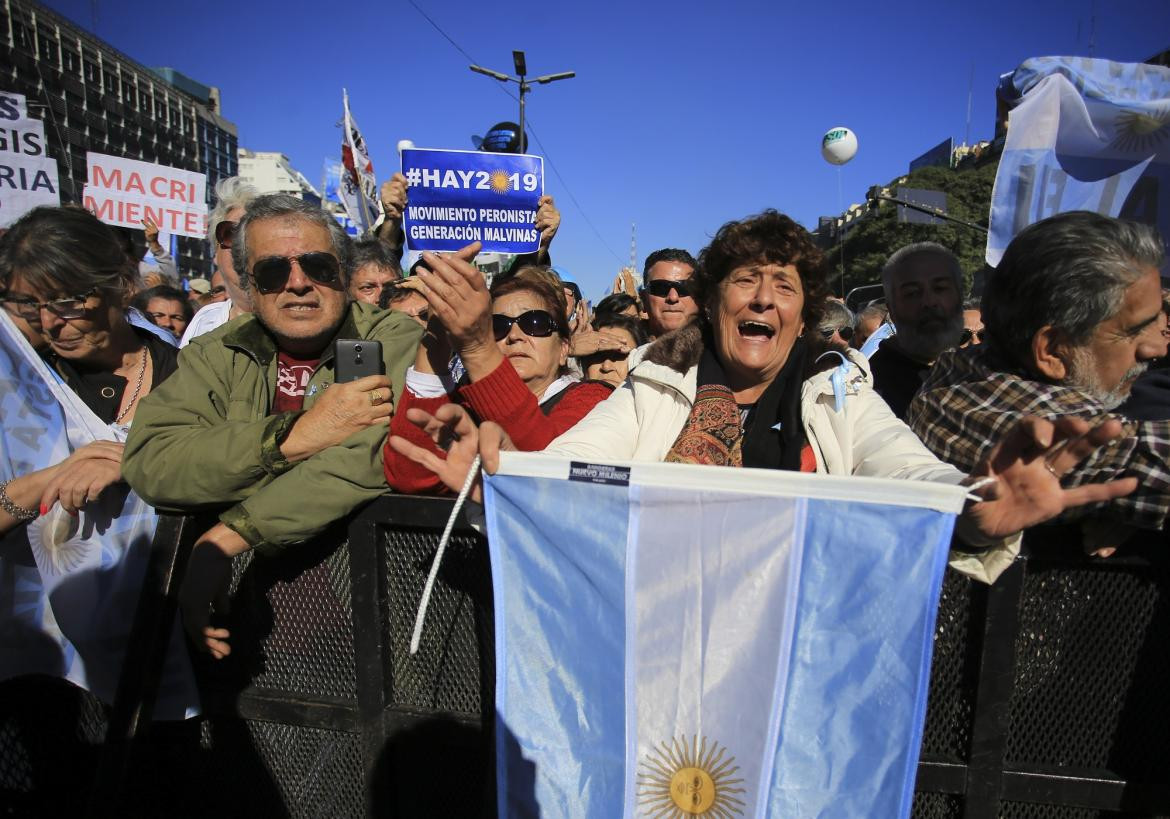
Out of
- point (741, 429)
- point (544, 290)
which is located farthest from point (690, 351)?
point (544, 290)

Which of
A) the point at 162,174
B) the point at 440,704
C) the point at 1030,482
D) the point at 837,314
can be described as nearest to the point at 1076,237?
the point at 1030,482

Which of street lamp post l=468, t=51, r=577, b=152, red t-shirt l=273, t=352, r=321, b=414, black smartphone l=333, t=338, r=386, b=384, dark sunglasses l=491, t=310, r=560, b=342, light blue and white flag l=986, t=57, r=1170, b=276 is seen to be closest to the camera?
black smartphone l=333, t=338, r=386, b=384

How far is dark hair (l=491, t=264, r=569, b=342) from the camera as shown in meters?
2.60

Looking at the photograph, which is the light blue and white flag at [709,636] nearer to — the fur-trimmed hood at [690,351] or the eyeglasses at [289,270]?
the fur-trimmed hood at [690,351]

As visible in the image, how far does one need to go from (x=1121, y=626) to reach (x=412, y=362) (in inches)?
81.7

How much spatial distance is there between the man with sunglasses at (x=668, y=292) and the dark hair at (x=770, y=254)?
191 centimetres

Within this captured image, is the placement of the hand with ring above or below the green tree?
below

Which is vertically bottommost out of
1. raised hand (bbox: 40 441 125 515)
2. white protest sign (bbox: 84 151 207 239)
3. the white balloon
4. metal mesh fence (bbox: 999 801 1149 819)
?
metal mesh fence (bbox: 999 801 1149 819)

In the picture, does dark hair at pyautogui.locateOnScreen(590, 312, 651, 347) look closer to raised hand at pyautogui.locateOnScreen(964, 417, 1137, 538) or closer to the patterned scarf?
the patterned scarf

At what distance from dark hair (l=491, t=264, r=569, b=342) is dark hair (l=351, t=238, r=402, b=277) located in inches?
71.6

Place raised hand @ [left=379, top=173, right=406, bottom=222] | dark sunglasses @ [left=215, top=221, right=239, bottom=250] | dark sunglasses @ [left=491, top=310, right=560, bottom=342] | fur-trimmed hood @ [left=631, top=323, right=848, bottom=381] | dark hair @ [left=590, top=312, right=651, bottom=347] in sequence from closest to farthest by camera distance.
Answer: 1. fur-trimmed hood @ [left=631, top=323, right=848, bottom=381]
2. dark sunglasses @ [left=491, top=310, right=560, bottom=342]
3. dark sunglasses @ [left=215, top=221, right=239, bottom=250]
4. dark hair @ [left=590, top=312, right=651, bottom=347]
5. raised hand @ [left=379, top=173, right=406, bottom=222]

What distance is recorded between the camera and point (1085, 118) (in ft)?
11.8

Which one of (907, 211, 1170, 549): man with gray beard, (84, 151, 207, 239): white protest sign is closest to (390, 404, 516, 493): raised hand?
(907, 211, 1170, 549): man with gray beard

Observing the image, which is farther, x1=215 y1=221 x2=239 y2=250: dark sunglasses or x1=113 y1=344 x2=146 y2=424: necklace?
x1=215 y1=221 x2=239 y2=250: dark sunglasses
